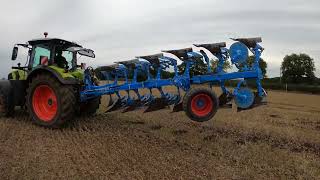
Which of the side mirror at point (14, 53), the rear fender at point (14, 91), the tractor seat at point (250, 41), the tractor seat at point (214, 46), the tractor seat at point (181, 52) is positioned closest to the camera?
the tractor seat at point (250, 41)

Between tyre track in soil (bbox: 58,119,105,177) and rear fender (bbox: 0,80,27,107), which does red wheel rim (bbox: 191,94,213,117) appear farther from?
rear fender (bbox: 0,80,27,107)

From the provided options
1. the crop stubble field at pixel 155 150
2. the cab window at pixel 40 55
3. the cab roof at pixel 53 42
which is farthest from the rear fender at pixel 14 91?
the cab roof at pixel 53 42

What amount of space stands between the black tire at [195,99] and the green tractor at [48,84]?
275 cm

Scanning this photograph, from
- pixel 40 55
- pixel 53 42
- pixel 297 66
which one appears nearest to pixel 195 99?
pixel 53 42

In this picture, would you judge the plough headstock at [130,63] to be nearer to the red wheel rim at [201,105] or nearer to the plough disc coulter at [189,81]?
the plough disc coulter at [189,81]

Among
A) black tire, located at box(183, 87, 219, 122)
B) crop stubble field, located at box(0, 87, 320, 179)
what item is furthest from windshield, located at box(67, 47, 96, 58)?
black tire, located at box(183, 87, 219, 122)

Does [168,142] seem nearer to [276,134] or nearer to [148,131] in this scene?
[148,131]

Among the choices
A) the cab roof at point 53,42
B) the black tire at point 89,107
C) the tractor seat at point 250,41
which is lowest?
the black tire at point 89,107

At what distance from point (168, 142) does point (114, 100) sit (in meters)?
2.79

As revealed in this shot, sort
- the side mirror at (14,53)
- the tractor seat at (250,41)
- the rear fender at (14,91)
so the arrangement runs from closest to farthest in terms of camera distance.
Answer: the tractor seat at (250,41) → the rear fender at (14,91) → the side mirror at (14,53)

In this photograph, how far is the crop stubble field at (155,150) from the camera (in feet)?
20.3

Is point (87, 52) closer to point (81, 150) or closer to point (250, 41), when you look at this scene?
point (81, 150)

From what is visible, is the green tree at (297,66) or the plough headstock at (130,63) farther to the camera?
the green tree at (297,66)

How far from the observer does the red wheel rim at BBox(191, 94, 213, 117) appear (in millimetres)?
8156
